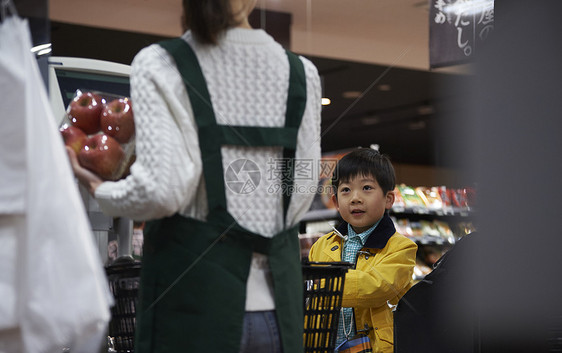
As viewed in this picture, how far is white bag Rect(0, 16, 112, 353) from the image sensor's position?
1.33 metres

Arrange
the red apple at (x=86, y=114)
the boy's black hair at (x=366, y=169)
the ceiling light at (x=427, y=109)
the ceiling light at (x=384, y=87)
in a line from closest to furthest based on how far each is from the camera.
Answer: the red apple at (x=86, y=114), the boy's black hair at (x=366, y=169), the ceiling light at (x=427, y=109), the ceiling light at (x=384, y=87)

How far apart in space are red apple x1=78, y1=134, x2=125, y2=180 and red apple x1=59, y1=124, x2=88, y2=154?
15 millimetres

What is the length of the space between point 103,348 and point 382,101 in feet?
20.3

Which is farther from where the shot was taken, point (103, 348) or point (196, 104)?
point (103, 348)

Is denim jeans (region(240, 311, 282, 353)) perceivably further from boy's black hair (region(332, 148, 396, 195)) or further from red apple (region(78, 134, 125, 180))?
boy's black hair (region(332, 148, 396, 195))

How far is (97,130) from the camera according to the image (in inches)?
71.6

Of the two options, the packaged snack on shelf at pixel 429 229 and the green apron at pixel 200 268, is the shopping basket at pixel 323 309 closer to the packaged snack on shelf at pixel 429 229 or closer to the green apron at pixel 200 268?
the green apron at pixel 200 268

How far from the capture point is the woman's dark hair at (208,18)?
1.58 m

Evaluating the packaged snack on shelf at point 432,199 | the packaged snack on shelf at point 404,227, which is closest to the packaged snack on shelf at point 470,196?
the packaged snack on shelf at point 432,199

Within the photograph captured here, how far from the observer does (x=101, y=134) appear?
176 cm

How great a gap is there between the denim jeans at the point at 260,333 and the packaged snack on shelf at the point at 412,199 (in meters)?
5.91

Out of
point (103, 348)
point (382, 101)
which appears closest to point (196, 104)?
point (103, 348)

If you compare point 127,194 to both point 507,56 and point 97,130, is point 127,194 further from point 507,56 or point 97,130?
point 507,56

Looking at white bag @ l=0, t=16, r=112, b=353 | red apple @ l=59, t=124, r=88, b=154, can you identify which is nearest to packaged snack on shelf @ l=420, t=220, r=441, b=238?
red apple @ l=59, t=124, r=88, b=154
